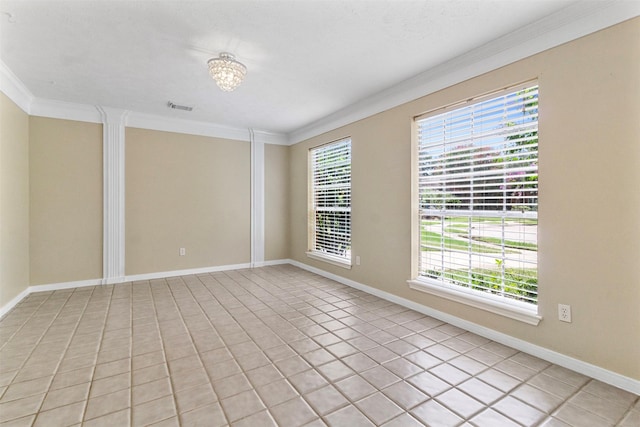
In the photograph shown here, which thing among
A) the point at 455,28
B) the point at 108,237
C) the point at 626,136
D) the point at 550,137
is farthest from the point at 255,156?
the point at 626,136

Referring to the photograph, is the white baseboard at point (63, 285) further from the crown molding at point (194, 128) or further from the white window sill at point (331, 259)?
the white window sill at point (331, 259)

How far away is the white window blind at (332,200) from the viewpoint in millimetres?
4547

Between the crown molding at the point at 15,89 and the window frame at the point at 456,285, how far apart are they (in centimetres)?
435

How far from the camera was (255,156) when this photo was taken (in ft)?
18.2

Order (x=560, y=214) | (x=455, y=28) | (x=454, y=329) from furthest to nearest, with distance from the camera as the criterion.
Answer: (x=454, y=329), (x=455, y=28), (x=560, y=214)

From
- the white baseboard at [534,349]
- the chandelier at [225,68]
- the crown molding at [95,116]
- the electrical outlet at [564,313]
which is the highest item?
the crown molding at [95,116]

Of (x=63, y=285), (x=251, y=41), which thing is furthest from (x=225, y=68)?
(x=63, y=285)

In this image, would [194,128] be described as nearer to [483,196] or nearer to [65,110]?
[65,110]

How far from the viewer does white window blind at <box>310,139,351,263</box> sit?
4547 millimetres

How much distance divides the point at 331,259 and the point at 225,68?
123 inches

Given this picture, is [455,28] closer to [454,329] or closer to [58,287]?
[454,329]

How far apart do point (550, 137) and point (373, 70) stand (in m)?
1.70

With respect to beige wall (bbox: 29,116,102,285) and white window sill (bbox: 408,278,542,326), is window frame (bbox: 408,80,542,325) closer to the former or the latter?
white window sill (bbox: 408,278,542,326)

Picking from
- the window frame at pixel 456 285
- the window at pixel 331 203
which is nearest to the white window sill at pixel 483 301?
the window frame at pixel 456 285
